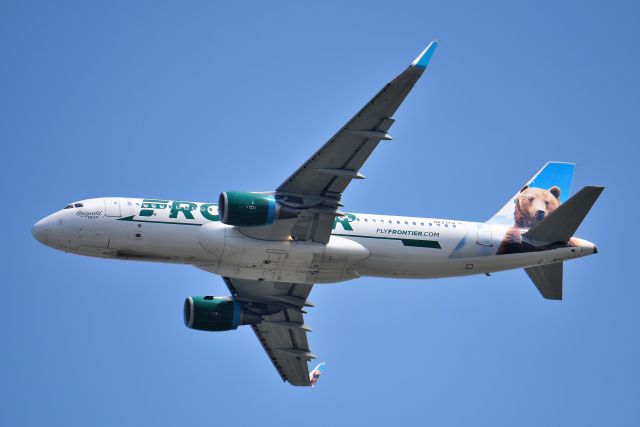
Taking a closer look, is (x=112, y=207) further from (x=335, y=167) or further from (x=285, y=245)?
(x=335, y=167)

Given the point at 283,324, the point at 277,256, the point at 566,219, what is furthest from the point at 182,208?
the point at 566,219

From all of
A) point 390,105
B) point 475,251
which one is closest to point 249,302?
point 475,251

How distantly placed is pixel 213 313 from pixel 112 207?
35.9 feet

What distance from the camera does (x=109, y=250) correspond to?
5438 centimetres

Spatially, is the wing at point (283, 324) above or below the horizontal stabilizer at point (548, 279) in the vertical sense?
below

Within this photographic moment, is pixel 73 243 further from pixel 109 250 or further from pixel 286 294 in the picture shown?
pixel 286 294

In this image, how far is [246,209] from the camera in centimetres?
5291

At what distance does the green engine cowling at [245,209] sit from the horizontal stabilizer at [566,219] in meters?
16.0

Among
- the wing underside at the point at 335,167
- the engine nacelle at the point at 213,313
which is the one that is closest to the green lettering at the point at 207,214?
the wing underside at the point at 335,167

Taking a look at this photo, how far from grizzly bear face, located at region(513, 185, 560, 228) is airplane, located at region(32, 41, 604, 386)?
90cm

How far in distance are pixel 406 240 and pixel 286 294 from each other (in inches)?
389

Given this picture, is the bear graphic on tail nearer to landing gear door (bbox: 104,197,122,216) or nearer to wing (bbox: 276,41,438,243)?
wing (bbox: 276,41,438,243)

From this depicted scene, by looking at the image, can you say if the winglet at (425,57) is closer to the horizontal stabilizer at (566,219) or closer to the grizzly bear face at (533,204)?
the horizontal stabilizer at (566,219)

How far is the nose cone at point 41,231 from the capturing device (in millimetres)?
54500
